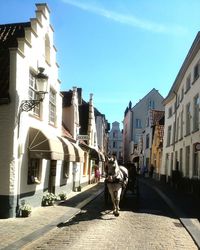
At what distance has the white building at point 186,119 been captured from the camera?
1008 inches

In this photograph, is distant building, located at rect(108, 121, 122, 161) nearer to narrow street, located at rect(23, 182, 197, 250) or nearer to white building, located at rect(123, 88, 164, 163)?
white building, located at rect(123, 88, 164, 163)

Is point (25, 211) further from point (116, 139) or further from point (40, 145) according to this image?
point (116, 139)

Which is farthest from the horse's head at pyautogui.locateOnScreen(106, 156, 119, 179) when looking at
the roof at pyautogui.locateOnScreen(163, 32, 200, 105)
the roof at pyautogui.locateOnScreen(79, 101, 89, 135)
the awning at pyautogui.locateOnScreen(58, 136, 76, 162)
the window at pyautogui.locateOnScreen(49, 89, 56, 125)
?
the roof at pyautogui.locateOnScreen(79, 101, 89, 135)

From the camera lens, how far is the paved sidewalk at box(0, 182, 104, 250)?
9850mm

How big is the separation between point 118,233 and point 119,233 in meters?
0.03

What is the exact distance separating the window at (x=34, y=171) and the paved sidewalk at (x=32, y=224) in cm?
102

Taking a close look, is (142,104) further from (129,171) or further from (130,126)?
(129,171)

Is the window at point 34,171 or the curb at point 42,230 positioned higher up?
the window at point 34,171

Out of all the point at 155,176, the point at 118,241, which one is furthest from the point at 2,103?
the point at 155,176

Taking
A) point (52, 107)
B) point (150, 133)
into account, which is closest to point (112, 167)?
point (52, 107)

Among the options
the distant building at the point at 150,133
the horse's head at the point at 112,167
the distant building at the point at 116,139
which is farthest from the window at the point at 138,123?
the horse's head at the point at 112,167

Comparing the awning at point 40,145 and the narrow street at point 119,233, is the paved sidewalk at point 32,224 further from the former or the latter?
the awning at point 40,145

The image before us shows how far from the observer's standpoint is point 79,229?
38.1 ft

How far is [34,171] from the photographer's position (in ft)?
53.3
